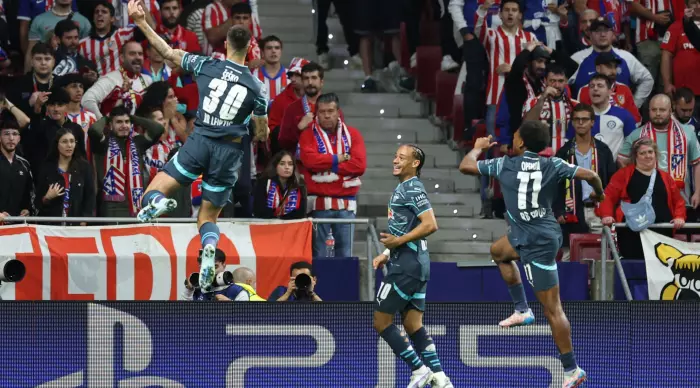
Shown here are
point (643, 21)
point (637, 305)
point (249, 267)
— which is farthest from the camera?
point (643, 21)

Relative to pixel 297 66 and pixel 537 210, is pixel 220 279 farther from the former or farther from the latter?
pixel 297 66

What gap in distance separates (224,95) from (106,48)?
18.4 ft

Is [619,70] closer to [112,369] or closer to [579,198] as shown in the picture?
[579,198]

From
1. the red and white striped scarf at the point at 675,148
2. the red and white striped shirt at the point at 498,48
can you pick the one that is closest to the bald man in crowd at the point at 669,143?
the red and white striped scarf at the point at 675,148

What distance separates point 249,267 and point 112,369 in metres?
2.18

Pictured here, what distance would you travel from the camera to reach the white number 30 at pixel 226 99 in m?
12.4

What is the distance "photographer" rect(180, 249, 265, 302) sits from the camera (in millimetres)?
13867

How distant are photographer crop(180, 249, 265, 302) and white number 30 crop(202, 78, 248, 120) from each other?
1.79 metres

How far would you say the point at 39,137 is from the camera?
16359 mm

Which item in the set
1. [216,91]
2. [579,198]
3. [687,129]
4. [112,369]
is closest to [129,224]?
[112,369]

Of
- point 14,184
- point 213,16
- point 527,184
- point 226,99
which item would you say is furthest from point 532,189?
point 213,16

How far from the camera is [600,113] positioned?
1708 cm

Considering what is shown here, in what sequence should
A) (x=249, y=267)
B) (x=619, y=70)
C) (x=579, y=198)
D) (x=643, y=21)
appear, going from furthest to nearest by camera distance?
(x=643, y=21), (x=619, y=70), (x=579, y=198), (x=249, y=267)

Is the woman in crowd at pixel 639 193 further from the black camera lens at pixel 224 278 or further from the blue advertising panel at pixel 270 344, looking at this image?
the black camera lens at pixel 224 278
